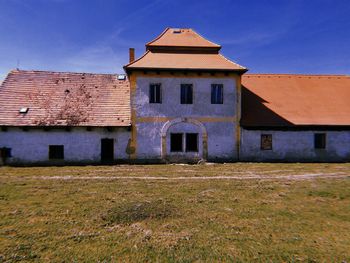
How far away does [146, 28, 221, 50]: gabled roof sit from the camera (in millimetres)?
21297

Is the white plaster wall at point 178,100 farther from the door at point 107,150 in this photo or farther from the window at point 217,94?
the door at point 107,150

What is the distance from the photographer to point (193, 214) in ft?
26.1

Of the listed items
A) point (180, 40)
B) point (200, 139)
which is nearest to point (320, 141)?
point (200, 139)

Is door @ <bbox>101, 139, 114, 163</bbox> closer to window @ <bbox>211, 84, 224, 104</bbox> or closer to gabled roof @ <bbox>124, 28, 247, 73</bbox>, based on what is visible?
gabled roof @ <bbox>124, 28, 247, 73</bbox>

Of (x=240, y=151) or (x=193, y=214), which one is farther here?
(x=240, y=151)

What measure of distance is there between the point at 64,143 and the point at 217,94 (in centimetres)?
1141

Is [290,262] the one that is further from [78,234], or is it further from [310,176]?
[310,176]

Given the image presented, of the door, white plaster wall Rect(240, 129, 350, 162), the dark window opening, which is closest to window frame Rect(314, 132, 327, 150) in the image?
white plaster wall Rect(240, 129, 350, 162)

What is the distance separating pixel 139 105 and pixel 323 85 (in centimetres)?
1670

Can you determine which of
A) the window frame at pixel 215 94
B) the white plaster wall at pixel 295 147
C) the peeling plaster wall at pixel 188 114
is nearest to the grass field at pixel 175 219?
the peeling plaster wall at pixel 188 114

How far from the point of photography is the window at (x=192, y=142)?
19734 millimetres

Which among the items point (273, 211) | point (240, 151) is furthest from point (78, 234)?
point (240, 151)

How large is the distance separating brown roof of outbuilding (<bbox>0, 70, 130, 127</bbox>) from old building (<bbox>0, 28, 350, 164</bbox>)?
0.07 metres

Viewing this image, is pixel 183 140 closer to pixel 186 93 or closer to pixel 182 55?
pixel 186 93
